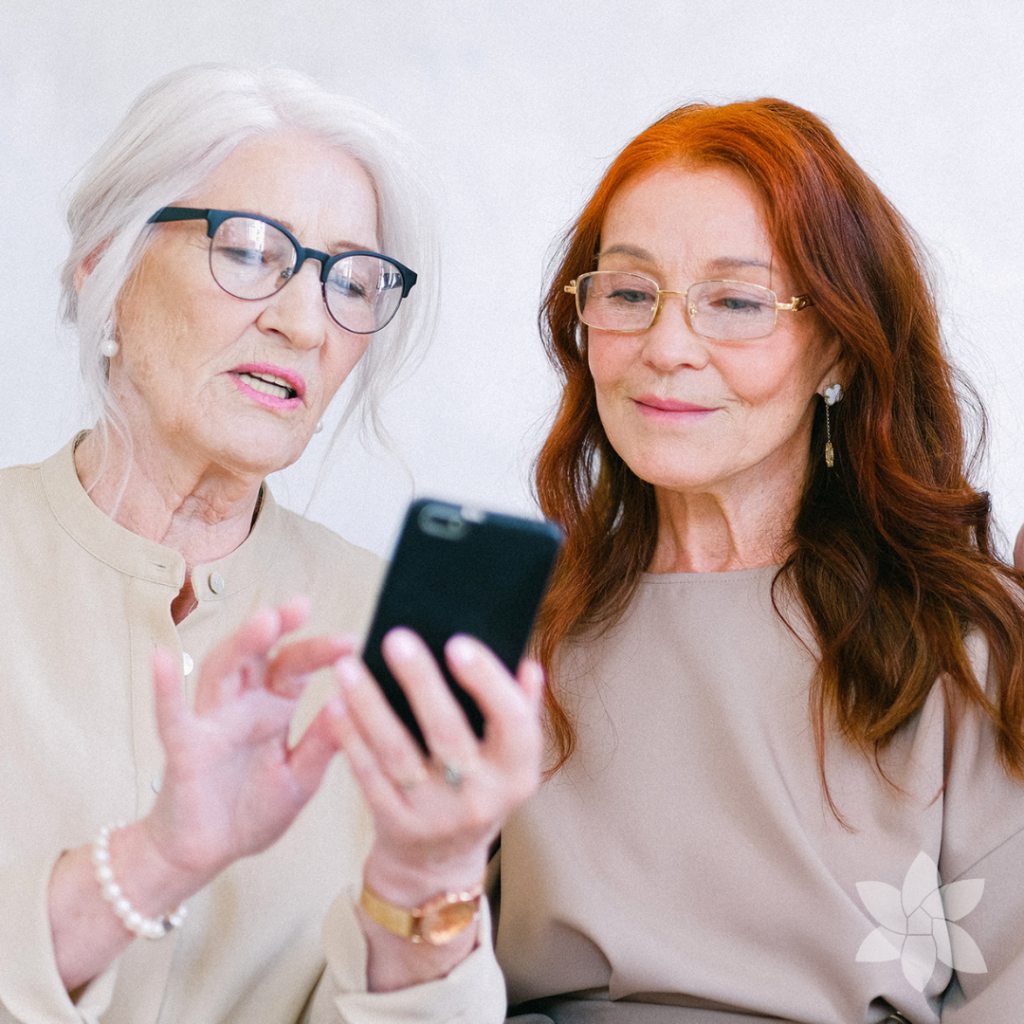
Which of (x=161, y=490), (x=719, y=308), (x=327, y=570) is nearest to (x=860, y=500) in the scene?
(x=719, y=308)

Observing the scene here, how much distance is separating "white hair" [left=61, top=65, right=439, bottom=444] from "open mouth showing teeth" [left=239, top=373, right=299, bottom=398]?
213 mm

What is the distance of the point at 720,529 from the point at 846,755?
403 mm

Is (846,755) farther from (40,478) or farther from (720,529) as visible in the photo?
(40,478)

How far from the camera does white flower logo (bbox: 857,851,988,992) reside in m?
1.61

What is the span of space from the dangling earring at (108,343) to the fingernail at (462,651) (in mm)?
1021

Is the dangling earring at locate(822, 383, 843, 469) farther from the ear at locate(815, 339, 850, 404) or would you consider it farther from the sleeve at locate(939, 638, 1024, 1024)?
the sleeve at locate(939, 638, 1024, 1024)

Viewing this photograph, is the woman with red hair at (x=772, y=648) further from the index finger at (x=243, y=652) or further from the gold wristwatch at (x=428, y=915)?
the index finger at (x=243, y=652)

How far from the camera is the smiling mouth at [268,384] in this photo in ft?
5.76

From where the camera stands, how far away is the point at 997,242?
106 inches

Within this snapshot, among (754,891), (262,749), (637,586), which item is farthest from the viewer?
(637,586)

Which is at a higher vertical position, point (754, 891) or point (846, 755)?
point (846, 755)

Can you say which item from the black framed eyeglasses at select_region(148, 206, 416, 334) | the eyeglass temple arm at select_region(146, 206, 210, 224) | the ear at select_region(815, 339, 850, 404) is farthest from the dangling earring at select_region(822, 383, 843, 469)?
the eyeglass temple arm at select_region(146, 206, 210, 224)

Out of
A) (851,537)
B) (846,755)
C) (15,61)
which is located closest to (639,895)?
(846,755)

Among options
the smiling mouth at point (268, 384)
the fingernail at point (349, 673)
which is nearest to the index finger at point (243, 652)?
the fingernail at point (349, 673)
